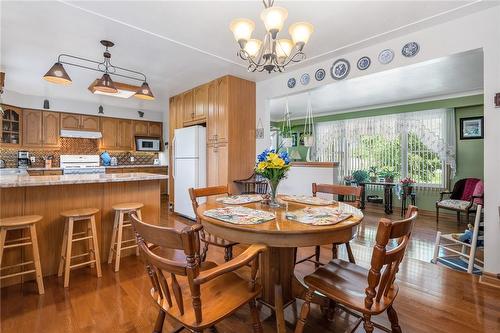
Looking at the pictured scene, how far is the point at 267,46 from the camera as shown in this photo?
9.19ft

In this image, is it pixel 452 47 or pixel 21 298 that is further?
pixel 452 47

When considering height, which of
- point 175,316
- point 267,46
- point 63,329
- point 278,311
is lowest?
point 63,329

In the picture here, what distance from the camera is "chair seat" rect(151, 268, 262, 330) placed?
1066mm

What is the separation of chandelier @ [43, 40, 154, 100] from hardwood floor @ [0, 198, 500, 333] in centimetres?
194

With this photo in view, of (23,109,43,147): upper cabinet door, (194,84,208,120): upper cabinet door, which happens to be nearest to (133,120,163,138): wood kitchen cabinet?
(23,109,43,147): upper cabinet door

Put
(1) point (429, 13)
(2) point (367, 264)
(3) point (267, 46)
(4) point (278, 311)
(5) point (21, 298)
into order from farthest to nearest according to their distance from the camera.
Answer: (3) point (267, 46)
(2) point (367, 264)
(1) point (429, 13)
(5) point (21, 298)
(4) point (278, 311)

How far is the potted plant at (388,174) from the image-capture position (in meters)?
5.51

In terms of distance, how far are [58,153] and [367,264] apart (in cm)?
690

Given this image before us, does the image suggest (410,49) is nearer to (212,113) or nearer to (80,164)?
(212,113)

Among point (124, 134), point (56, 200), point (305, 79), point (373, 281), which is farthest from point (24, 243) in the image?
point (124, 134)

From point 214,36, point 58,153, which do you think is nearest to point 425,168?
point 214,36

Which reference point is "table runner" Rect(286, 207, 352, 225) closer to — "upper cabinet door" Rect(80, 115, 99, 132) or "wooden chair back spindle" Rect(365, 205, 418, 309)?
"wooden chair back spindle" Rect(365, 205, 418, 309)

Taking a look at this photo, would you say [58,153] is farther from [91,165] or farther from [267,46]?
[267,46]

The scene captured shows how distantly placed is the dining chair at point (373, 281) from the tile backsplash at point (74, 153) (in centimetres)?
672
